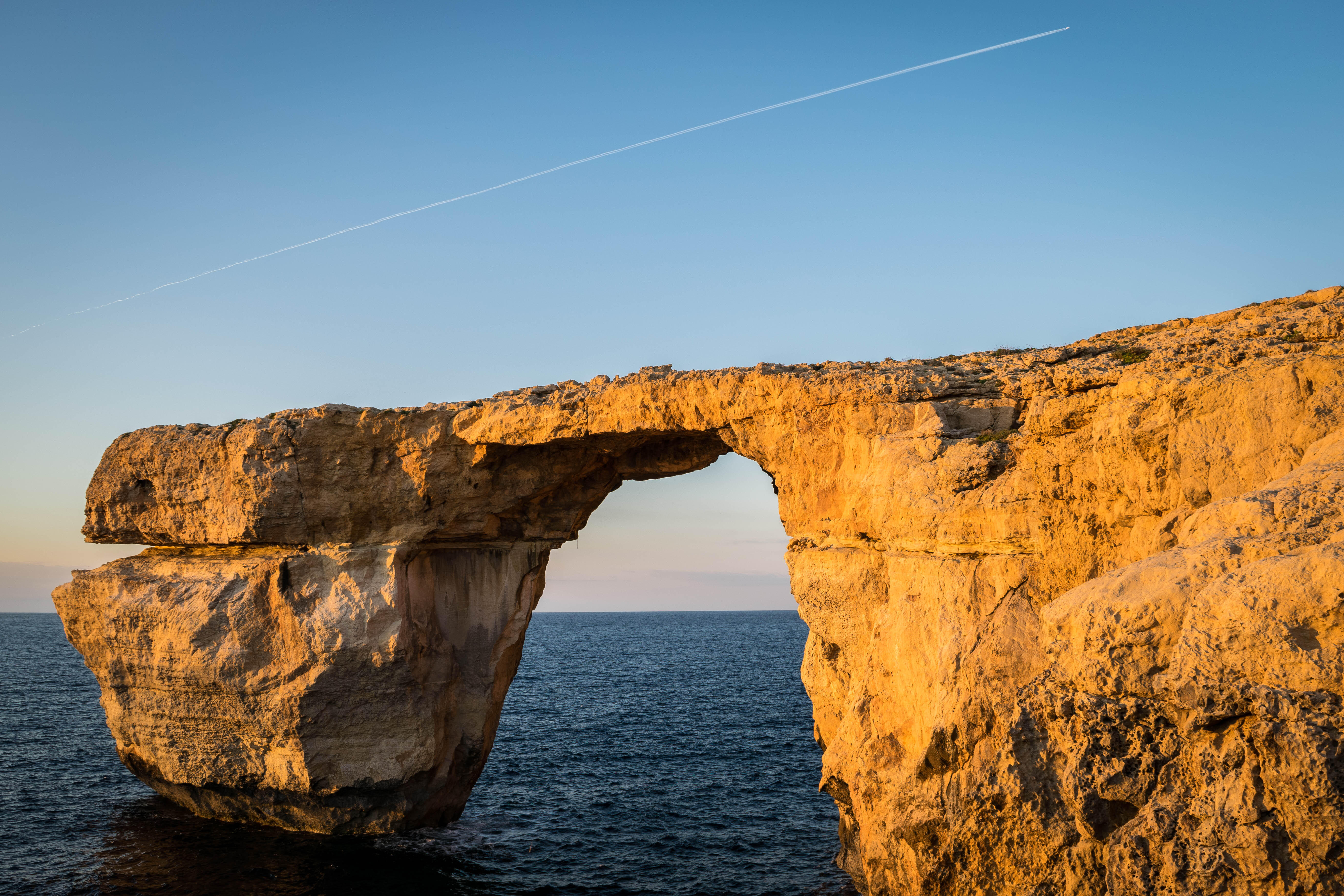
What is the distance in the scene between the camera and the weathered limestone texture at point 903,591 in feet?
22.0

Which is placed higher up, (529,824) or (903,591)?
(903,591)

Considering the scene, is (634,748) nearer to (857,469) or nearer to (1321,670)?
(857,469)

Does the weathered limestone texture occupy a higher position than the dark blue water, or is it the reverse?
the weathered limestone texture

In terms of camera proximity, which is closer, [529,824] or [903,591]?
[903,591]

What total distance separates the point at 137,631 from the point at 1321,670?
65.9ft

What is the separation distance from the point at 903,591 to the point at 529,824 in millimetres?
12244

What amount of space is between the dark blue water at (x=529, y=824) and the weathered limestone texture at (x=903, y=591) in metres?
1.15

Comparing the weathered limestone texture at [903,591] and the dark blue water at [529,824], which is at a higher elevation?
the weathered limestone texture at [903,591]

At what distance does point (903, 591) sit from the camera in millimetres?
11312

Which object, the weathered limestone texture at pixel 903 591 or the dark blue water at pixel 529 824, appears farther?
the dark blue water at pixel 529 824

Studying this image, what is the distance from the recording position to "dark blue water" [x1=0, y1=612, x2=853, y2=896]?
15453mm

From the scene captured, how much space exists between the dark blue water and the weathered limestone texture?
1.15 meters

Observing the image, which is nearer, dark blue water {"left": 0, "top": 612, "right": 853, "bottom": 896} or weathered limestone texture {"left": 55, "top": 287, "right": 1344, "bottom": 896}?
weathered limestone texture {"left": 55, "top": 287, "right": 1344, "bottom": 896}

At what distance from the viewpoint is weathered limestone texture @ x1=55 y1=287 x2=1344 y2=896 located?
671cm
